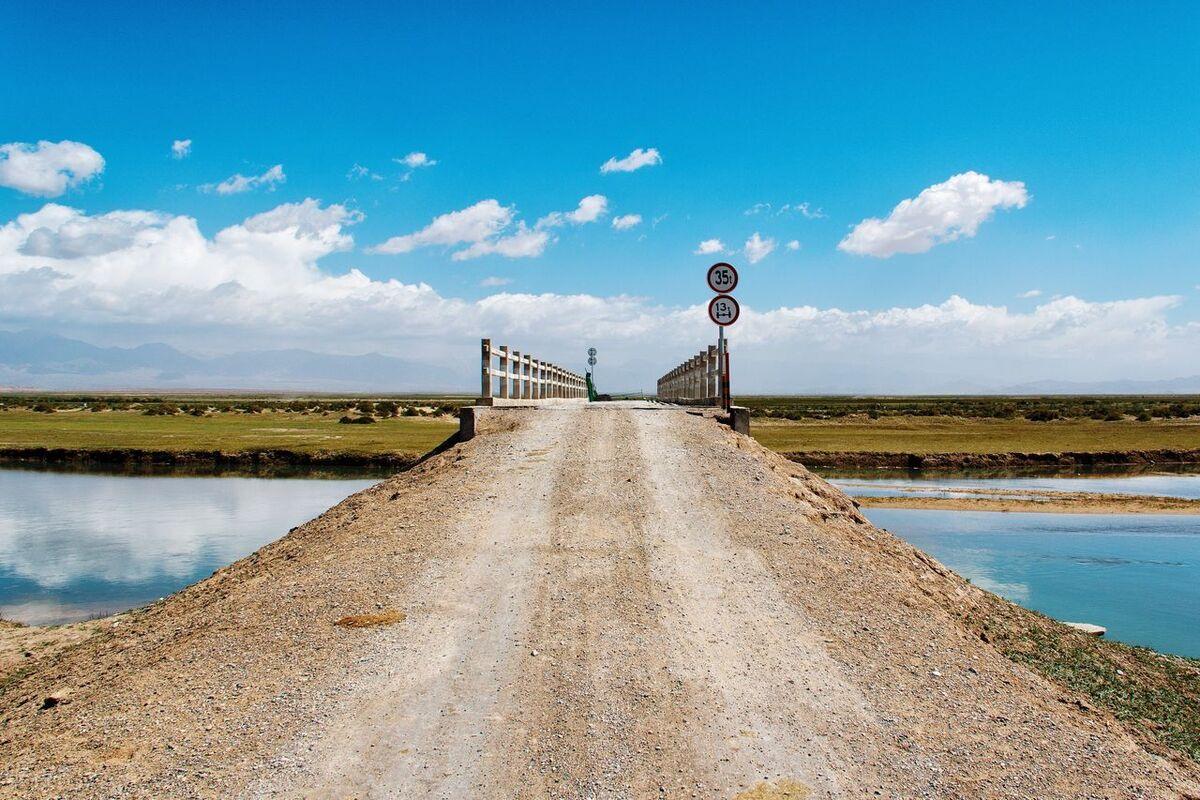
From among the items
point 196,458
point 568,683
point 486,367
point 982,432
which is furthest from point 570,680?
point 982,432

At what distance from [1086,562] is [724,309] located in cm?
1067

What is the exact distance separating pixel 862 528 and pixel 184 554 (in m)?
16.7

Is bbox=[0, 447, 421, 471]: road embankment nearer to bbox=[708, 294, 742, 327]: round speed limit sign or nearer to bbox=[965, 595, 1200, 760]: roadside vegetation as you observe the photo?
bbox=[708, 294, 742, 327]: round speed limit sign

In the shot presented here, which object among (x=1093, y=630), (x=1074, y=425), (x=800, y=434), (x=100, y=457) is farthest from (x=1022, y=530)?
(x=1074, y=425)

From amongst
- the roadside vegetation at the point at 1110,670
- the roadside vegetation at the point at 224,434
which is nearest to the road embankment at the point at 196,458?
the roadside vegetation at the point at 224,434

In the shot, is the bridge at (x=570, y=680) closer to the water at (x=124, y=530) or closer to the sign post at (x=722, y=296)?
the water at (x=124, y=530)

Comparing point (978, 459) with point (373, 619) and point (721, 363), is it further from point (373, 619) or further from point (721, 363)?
point (373, 619)

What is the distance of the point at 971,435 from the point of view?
182 ft

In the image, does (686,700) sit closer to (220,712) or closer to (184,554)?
(220,712)

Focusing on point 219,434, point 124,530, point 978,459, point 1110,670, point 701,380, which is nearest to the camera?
point 1110,670

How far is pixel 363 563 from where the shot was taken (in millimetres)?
10133

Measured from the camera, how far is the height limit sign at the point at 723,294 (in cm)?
2017

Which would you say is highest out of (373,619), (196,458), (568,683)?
(373,619)

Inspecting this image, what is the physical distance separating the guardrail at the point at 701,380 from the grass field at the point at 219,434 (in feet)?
46.2
